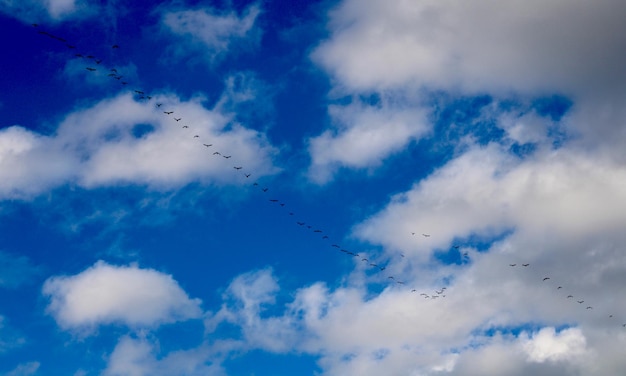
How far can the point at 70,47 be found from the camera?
54188mm

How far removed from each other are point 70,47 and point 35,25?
608 centimetres

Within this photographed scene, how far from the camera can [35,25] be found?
54125mm
